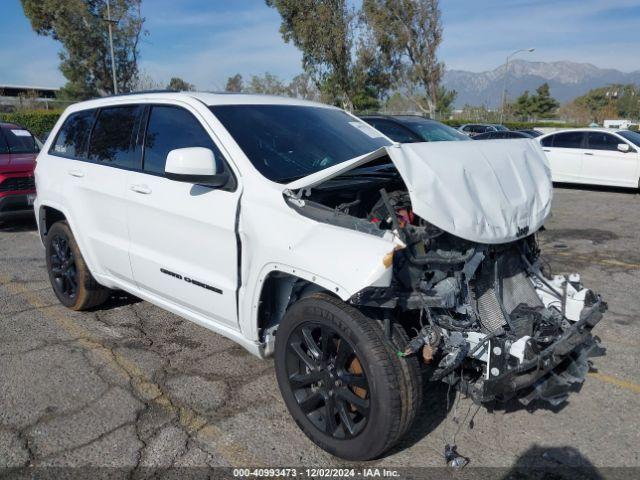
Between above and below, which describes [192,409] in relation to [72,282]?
below

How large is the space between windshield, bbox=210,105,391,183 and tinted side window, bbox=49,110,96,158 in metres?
1.68

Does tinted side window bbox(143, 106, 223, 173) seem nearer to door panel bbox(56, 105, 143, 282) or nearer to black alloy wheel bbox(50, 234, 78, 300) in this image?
door panel bbox(56, 105, 143, 282)

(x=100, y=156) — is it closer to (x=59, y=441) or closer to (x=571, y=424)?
(x=59, y=441)

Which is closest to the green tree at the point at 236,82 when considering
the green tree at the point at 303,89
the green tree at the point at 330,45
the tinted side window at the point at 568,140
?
the green tree at the point at 303,89

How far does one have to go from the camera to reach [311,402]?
2.88 m

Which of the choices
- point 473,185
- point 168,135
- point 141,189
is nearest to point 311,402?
point 473,185

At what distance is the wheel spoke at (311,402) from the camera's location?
2.86 meters

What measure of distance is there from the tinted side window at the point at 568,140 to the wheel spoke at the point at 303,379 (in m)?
12.7

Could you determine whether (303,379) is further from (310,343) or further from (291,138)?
(291,138)

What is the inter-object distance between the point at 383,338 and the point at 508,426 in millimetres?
1186

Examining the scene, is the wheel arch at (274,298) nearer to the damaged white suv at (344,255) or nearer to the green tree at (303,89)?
the damaged white suv at (344,255)

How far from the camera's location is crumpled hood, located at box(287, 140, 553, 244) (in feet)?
8.93

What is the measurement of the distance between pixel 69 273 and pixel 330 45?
30.4 metres

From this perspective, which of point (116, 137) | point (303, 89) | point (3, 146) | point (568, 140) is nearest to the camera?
point (116, 137)
